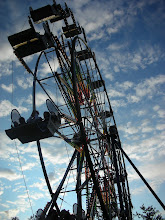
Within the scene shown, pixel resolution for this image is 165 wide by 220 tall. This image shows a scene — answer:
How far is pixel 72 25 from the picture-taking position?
1290 cm

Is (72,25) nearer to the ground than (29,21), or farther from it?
farther from it

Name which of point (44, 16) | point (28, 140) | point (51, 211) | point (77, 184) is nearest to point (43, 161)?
point (28, 140)

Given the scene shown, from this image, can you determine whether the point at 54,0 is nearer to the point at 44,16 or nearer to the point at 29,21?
the point at 44,16

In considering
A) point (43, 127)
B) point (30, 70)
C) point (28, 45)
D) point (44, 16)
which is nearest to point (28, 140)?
point (43, 127)

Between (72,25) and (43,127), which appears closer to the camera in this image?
(43,127)

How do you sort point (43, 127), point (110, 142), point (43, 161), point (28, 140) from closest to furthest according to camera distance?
point (43, 127)
point (28, 140)
point (43, 161)
point (110, 142)

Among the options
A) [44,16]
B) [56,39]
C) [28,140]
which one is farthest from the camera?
[56,39]

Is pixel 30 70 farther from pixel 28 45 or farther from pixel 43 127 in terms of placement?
pixel 43 127

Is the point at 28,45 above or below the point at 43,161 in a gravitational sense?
above

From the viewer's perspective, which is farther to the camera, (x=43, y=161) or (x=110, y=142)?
(x=110, y=142)

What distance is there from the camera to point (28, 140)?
22.4 ft

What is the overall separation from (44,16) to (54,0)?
6.98ft

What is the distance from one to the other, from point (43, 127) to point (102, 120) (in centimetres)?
716

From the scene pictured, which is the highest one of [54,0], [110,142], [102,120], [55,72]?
[54,0]
